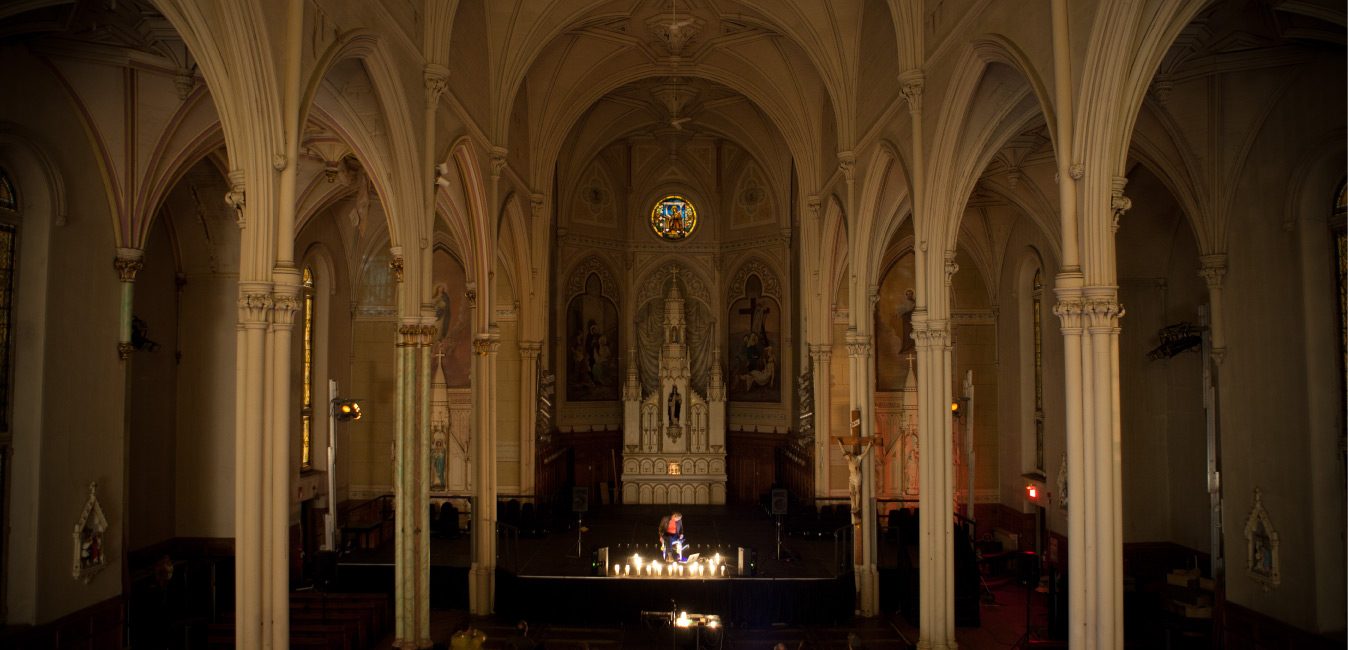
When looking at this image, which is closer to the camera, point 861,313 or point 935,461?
point 935,461

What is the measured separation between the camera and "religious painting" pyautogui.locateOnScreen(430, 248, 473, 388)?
2822 cm

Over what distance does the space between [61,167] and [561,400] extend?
17852 mm

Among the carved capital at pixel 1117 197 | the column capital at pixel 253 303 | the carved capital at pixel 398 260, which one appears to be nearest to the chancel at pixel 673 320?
the column capital at pixel 253 303

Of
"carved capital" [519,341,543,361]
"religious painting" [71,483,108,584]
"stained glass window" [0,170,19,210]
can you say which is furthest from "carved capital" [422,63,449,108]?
"carved capital" [519,341,543,361]

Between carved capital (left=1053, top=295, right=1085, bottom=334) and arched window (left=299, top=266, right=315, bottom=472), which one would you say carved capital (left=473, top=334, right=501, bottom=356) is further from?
carved capital (left=1053, top=295, right=1085, bottom=334)

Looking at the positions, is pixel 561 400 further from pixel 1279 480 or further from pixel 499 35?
pixel 1279 480

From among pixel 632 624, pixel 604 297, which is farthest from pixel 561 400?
pixel 632 624

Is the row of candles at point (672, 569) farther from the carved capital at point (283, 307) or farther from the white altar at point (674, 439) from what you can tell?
the carved capital at point (283, 307)

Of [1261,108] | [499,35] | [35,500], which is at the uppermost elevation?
[499,35]

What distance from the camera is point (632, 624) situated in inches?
711

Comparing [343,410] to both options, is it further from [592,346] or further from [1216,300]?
[1216,300]

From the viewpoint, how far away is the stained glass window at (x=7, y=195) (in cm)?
1304

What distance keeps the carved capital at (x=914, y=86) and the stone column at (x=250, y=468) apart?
33.1ft

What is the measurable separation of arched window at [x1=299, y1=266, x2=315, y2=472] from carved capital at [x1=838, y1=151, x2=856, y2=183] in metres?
14.3
